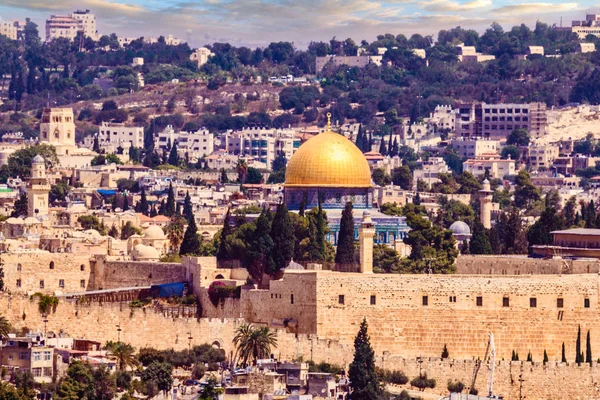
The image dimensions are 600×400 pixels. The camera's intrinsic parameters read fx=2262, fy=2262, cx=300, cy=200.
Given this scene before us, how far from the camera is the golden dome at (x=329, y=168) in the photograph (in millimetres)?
70812

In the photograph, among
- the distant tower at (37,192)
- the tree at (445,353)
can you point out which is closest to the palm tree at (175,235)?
the distant tower at (37,192)

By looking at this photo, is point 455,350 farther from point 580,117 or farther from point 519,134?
point 580,117

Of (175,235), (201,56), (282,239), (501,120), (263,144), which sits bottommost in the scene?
(175,235)

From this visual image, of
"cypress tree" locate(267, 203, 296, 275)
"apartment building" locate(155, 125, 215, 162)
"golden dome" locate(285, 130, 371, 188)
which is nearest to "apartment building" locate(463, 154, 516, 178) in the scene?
"apartment building" locate(155, 125, 215, 162)

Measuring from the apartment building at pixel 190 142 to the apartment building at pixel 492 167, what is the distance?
16.1 m

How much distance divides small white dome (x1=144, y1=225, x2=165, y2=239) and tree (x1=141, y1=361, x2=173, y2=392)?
823 inches

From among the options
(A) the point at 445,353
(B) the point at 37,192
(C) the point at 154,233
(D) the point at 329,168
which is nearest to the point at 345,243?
(A) the point at 445,353

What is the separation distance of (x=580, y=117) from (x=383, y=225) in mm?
81820

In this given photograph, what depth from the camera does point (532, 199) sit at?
101625mm

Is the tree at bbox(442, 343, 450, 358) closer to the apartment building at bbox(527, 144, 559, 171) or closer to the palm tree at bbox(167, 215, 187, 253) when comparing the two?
the palm tree at bbox(167, 215, 187, 253)

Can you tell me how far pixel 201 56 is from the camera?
190 meters

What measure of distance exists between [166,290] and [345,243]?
5137 mm

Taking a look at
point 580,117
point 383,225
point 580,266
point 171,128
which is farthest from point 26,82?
point 580,266

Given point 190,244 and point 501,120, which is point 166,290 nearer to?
point 190,244
